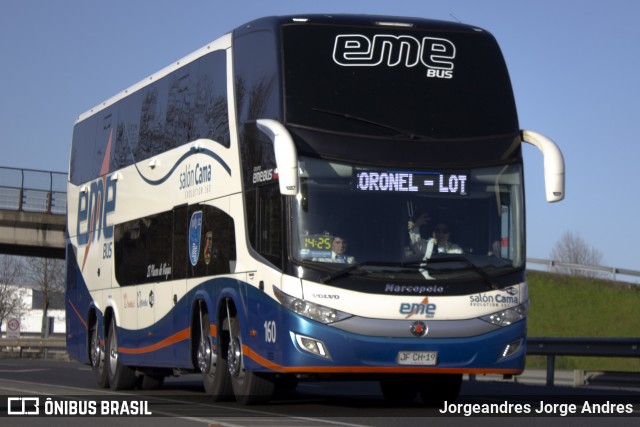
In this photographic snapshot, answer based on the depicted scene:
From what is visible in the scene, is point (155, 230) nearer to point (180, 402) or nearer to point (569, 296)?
point (180, 402)

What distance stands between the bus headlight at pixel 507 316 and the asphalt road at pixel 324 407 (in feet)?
3.36

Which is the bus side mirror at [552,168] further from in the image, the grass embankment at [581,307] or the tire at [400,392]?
the grass embankment at [581,307]

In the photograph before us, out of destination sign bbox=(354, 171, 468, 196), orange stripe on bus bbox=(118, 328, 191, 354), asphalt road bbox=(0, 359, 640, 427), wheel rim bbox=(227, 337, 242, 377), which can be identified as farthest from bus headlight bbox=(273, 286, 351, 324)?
orange stripe on bus bbox=(118, 328, 191, 354)

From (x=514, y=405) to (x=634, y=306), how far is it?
44.2 meters

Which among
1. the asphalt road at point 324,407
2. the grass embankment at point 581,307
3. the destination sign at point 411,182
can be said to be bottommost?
the asphalt road at point 324,407

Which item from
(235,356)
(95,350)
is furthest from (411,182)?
(95,350)

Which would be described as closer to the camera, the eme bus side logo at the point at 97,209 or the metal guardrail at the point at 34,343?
the eme bus side logo at the point at 97,209

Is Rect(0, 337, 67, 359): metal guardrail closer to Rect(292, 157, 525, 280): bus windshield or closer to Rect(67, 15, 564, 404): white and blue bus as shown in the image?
Rect(67, 15, 564, 404): white and blue bus

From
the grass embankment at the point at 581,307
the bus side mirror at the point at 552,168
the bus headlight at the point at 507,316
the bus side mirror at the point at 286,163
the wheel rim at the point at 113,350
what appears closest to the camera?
the bus side mirror at the point at 286,163

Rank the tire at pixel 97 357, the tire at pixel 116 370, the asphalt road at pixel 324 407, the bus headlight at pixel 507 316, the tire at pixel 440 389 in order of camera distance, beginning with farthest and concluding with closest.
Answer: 1. the tire at pixel 97 357
2. the tire at pixel 116 370
3. the tire at pixel 440 389
4. the bus headlight at pixel 507 316
5. the asphalt road at pixel 324 407

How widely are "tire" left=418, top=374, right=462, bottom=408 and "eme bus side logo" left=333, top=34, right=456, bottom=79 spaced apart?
3.77 m

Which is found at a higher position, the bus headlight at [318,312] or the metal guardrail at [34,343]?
the metal guardrail at [34,343]

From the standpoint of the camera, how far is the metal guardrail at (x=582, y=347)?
74.8 feet

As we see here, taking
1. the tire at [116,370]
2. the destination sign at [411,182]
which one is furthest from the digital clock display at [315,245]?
the tire at [116,370]
